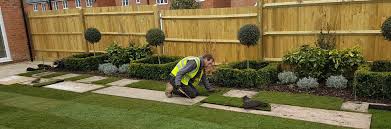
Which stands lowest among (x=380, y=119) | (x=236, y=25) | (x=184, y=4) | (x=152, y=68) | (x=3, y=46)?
(x=380, y=119)

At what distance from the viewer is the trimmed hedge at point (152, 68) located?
8.79 m

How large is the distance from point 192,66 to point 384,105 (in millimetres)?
3520

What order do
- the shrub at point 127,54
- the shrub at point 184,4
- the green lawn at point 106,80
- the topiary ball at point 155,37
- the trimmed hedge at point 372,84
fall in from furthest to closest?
1. the shrub at point 184,4
2. the shrub at point 127,54
3. the topiary ball at point 155,37
4. the green lawn at point 106,80
5. the trimmed hedge at point 372,84

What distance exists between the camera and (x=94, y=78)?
31.9 feet

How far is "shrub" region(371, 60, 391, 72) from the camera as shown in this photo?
675 centimetres

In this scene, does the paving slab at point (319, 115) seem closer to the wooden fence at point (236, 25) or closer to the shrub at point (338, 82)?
the shrub at point (338, 82)

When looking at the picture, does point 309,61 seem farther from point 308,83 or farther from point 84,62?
point 84,62

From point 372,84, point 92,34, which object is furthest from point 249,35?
point 92,34

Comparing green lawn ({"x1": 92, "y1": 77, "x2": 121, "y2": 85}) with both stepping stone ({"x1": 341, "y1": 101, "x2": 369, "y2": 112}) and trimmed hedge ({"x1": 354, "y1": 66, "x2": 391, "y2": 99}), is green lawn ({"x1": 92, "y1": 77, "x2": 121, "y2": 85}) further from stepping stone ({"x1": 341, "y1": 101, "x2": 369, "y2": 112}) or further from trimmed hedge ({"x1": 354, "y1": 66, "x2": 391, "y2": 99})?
trimmed hedge ({"x1": 354, "y1": 66, "x2": 391, "y2": 99})

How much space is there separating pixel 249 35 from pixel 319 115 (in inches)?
110

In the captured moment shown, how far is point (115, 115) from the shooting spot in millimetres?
5945

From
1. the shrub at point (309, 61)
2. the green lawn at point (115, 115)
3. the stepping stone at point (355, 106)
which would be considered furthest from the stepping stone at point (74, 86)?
the stepping stone at point (355, 106)

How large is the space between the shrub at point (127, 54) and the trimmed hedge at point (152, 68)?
609 millimetres

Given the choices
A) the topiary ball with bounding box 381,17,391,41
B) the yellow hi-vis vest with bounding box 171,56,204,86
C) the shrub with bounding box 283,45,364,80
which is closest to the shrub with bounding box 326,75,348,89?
the shrub with bounding box 283,45,364,80
